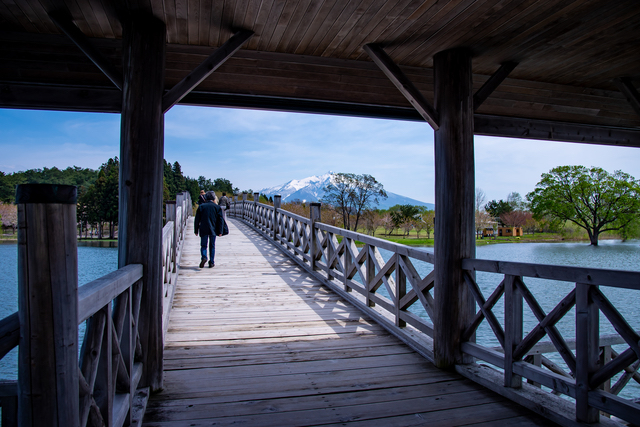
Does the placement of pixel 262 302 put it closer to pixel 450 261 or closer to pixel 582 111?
pixel 450 261

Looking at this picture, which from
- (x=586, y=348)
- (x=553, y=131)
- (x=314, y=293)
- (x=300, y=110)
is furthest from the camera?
(x=314, y=293)

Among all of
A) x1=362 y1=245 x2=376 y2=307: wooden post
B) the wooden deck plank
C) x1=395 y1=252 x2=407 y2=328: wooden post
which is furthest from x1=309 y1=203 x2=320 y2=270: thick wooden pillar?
x1=395 y1=252 x2=407 y2=328: wooden post

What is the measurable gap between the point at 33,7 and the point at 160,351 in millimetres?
2355

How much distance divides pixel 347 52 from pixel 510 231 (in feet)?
106

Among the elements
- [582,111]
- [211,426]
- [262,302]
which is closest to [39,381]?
[211,426]

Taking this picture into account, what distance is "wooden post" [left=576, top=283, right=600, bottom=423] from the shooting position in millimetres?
1830

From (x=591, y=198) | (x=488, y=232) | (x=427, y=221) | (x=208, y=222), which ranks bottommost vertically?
(x=488, y=232)

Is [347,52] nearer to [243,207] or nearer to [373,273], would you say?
[373,273]

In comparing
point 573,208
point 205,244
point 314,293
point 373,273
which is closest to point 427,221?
point 573,208

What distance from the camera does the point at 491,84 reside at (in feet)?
9.87

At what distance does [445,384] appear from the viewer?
250cm

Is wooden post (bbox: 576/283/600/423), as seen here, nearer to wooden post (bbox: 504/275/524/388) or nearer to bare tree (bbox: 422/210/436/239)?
wooden post (bbox: 504/275/524/388)

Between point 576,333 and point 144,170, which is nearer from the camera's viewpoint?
point 576,333

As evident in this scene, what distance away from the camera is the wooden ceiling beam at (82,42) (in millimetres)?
2391
